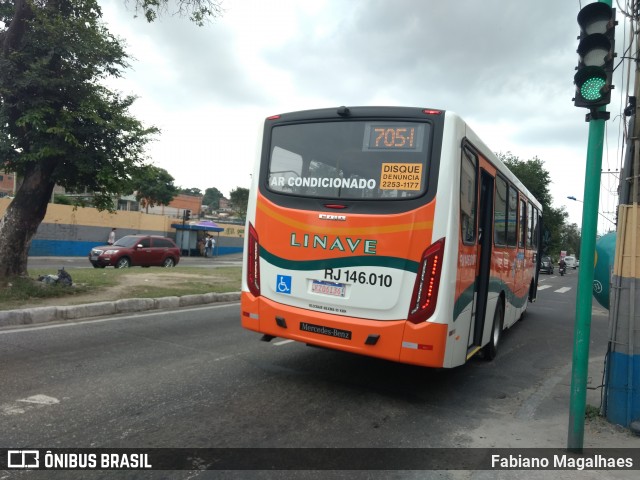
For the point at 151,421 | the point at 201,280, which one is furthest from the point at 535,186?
the point at 151,421

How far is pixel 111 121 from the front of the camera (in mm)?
10219

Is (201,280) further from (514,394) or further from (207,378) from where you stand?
(514,394)

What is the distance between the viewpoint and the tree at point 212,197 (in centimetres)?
14218

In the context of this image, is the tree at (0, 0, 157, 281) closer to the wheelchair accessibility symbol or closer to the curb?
the curb

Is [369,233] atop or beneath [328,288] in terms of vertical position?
Result: atop

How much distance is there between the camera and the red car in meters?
20.0

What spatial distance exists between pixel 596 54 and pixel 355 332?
130 inches

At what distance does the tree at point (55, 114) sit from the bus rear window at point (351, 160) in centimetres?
597

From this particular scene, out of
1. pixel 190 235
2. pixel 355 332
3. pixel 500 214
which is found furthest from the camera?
pixel 190 235

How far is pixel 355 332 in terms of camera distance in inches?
195

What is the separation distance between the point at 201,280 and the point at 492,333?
31.5ft

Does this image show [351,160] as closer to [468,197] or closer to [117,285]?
[468,197]

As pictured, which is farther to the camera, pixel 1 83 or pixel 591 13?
pixel 1 83

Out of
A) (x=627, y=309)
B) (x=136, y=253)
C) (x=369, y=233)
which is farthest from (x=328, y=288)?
(x=136, y=253)
